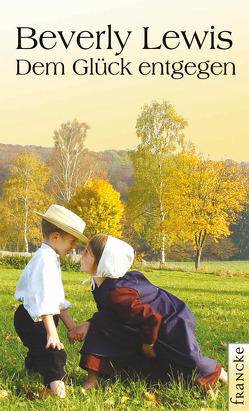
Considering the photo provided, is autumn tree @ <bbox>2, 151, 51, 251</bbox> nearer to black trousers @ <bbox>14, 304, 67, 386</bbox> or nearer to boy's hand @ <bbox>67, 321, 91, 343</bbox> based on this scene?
black trousers @ <bbox>14, 304, 67, 386</bbox>

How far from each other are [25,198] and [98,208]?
39.6ft

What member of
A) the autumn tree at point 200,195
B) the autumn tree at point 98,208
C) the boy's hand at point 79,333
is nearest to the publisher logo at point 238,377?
the boy's hand at point 79,333

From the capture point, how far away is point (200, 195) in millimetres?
32188

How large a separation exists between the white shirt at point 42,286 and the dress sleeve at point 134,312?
0.44 metres

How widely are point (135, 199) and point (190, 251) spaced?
15958 mm

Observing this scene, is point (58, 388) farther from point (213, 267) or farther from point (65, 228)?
point (213, 267)

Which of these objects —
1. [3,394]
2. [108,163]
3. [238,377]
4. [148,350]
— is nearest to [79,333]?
[148,350]

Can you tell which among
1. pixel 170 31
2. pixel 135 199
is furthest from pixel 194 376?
pixel 135 199

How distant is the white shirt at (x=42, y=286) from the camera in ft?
13.5

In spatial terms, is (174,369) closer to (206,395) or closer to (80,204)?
(206,395)

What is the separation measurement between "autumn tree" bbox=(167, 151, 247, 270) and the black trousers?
26288 millimetres

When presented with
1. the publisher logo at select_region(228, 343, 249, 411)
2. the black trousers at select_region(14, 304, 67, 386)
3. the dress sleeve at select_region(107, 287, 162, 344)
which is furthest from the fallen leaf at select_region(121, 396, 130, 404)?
the publisher logo at select_region(228, 343, 249, 411)

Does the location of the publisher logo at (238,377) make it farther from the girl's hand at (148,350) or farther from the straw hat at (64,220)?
the straw hat at (64,220)

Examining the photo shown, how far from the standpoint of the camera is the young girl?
Result: 416 cm
